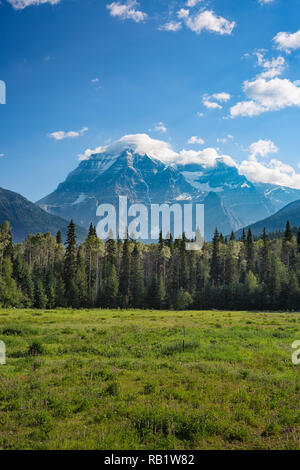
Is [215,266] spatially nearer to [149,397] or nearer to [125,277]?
[125,277]

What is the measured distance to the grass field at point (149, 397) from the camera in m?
9.94

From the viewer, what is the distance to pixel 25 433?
10.1m

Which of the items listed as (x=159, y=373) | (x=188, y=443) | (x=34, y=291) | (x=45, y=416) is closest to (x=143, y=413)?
(x=188, y=443)

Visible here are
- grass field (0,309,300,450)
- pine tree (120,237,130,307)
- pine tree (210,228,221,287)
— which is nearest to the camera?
grass field (0,309,300,450)

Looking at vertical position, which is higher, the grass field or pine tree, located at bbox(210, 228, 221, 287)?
pine tree, located at bbox(210, 228, 221, 287)

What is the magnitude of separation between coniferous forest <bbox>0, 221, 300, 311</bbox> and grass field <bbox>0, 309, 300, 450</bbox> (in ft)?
160

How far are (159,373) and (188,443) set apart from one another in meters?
7.23

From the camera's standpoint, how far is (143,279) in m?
86.9

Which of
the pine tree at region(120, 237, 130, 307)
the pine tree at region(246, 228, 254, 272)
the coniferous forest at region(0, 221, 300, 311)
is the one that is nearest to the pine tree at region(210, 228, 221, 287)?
the coniferous forest at region(0, 221, 300, 311)

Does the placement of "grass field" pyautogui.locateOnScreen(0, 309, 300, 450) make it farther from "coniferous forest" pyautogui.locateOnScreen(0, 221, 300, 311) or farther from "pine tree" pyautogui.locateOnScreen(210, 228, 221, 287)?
"pine tree" pyautogui.locateOnScreen(210, 228, 221, 287)

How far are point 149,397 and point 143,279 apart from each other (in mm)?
73853

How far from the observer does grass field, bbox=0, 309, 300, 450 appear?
32.6ft

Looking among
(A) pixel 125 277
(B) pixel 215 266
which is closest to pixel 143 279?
(A) pixel 125 277
